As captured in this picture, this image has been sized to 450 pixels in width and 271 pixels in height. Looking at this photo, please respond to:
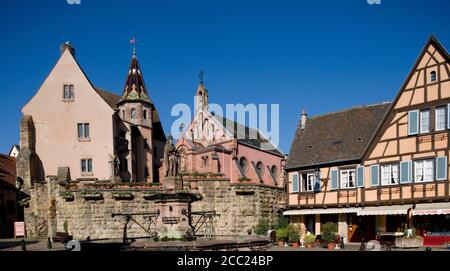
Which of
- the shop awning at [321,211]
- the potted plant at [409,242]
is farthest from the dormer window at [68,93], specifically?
the potted plant at [409,242]

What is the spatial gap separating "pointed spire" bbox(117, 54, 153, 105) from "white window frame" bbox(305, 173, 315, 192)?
22075 mm

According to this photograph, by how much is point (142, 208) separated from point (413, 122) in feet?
59.1

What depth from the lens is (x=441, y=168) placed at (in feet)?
78.8

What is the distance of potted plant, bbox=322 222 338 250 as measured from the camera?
82.8ft

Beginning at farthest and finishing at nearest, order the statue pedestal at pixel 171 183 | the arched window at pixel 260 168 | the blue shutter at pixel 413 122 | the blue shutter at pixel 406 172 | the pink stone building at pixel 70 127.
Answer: the arched window at pixel 260 168 → the pink stone building at pixel 70 127 → the blue shutter at pixel 413 122 → the blue shutter at pixel 406 172 → the statue pedestal at pixel 171 183

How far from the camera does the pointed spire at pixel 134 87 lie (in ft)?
150

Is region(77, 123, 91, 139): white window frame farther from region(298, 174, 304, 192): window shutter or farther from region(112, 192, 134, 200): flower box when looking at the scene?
region(298, 174, 304, 192): window shutter

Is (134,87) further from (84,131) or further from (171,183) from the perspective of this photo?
(171,183)

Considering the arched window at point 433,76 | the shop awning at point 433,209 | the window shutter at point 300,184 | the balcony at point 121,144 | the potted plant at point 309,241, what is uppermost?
the arched window at point 433,76

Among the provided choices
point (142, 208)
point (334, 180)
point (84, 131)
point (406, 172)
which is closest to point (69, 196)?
point (142, 208)

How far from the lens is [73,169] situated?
40562mm

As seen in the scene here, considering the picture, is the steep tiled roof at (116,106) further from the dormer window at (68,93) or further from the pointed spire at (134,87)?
the dormer window at (68,93)

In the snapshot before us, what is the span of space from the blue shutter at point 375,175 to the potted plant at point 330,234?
349 cm
